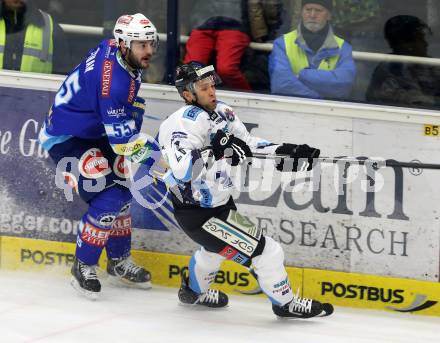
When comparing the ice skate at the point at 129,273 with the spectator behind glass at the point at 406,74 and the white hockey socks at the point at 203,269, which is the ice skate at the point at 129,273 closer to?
the white hockey socks at the point at 203,269

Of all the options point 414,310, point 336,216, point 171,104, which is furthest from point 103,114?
point 414,310

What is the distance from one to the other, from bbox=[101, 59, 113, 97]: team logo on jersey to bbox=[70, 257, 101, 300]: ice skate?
2.95ft

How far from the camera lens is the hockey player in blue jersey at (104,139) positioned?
5.41 meters

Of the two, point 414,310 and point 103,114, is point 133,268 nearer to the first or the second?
point 103,114

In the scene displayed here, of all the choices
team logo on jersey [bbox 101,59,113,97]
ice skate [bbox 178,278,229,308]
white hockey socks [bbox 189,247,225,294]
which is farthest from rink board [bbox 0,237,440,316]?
team logo on jersey [bbox 101,59,113,97]

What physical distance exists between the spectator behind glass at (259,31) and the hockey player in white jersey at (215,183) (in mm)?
456

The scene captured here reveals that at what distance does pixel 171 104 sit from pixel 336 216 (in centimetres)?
103

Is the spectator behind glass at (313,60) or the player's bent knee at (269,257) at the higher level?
the spectator behind glass at (313,60)

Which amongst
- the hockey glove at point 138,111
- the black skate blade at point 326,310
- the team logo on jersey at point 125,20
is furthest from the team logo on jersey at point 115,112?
the black skate blade at point 326,310

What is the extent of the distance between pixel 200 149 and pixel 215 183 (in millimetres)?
255

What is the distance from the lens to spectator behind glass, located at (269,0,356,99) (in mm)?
5590

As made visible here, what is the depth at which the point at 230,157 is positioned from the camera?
17.0ft

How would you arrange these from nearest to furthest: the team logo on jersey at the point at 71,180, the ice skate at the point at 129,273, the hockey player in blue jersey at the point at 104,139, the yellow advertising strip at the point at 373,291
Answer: the hockey player in blue jersey at the point at 104,139, the yellow advertising strip at the point at 373,291, the team logo on jersey at the point at 71,180, the ice skate at the point at 129,273

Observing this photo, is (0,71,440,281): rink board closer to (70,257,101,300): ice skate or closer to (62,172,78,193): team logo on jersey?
(62,172,78,193): team logo on jersey
